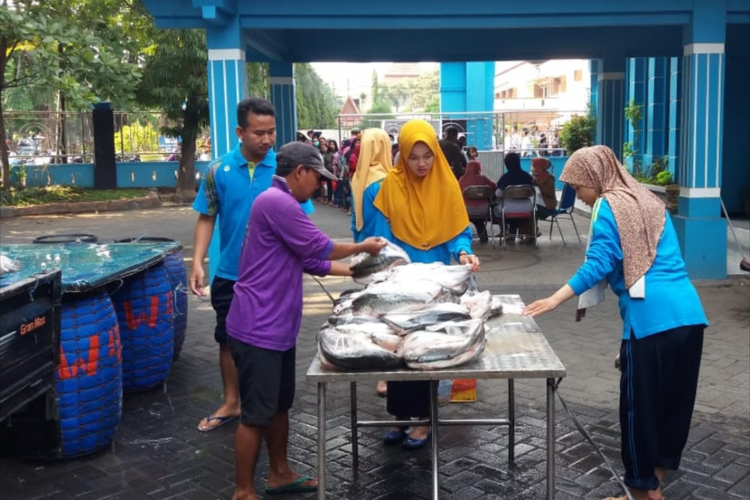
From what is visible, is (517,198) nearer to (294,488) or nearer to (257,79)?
(294,488)

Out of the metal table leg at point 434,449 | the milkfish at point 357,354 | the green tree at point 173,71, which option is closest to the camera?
the milkfish at point 357,354

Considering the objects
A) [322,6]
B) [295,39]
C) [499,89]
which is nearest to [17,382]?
[322,6]

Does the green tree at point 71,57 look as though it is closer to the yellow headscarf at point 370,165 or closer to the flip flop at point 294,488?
the yellow headscarf at point 370,165

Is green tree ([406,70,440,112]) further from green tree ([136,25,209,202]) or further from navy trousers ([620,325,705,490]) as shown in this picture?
navy trousers ([620,325,705,490])

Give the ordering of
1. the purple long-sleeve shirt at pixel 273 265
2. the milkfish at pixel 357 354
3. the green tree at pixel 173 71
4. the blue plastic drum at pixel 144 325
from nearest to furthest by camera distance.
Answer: the milkfish at pixel 357 354 < the purple long-sleeve shirt at pixel 273 265 < the blue plastic drum at pixel 144 325 < the green tree at pixel 173 71

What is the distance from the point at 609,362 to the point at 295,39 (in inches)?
309

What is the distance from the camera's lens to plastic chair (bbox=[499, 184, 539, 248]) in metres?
10.4

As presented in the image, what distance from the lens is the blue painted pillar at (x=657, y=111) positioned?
15.9 meters

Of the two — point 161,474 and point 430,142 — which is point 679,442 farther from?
point 161,474

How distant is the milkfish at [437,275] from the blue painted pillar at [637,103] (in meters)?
14.4

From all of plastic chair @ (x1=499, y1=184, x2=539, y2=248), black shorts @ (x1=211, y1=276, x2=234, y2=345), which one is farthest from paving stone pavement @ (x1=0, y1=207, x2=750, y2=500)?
plastic chair @ (x1=499, y1=184, x2=539, y2=248)

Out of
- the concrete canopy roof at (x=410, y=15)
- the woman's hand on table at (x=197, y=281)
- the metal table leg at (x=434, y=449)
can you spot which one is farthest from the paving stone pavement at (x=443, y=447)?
the concrete canopy roof at (x=410, y=15)

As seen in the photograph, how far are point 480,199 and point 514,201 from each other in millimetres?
446

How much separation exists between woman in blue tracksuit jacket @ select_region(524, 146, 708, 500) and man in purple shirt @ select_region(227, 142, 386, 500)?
0.98 meters
